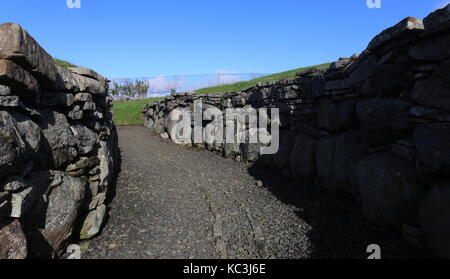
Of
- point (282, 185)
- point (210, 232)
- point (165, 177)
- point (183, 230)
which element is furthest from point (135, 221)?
point (282, 185)

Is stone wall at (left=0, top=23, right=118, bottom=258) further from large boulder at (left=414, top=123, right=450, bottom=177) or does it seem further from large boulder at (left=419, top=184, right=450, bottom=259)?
large boulder at (left=414, top=123, right=450, bottom=177)

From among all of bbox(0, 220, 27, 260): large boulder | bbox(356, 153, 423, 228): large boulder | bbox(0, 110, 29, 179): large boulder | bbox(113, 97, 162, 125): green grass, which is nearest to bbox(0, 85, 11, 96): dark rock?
bbox(0, 110, 29, 179): large boulder

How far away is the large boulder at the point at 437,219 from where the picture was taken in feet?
11.9

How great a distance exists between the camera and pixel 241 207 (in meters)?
6.54

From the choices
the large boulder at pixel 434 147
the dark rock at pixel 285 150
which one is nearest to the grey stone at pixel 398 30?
the large boulder at pixel 434 147

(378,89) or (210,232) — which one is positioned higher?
(378,89)

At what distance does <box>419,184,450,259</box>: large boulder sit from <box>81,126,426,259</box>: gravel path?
1.46ft

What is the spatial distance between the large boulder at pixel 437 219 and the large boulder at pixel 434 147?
0.30 m

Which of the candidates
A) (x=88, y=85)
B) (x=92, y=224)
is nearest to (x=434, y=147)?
(x=92, y=224)

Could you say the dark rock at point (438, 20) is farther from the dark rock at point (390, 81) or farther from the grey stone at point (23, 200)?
the grey stone at point (23, 200)

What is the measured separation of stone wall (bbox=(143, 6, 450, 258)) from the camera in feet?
12.7

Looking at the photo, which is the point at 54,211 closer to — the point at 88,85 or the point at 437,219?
the point at 88,85
